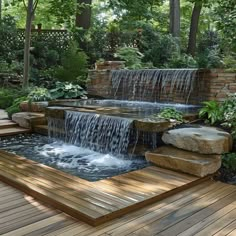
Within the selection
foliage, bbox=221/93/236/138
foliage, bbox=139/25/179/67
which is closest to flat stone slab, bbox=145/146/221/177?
foliage, bbox=221/93/236/138

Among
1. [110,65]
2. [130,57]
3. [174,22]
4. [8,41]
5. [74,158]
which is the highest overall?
[174,22]

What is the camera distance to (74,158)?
4.25 m

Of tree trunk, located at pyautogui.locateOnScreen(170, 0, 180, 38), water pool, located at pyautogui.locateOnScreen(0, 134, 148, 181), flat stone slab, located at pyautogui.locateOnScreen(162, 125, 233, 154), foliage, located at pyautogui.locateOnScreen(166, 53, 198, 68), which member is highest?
tree trunk, located at pyautogui.locateOnScreen(170, 0, 180, 38)

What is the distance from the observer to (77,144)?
4.92 meters

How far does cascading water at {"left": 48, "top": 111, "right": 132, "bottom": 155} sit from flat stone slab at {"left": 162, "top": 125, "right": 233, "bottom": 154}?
23.2 inches

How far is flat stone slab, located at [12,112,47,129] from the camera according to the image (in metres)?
5.89

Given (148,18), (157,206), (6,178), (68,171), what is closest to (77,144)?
(68,171)

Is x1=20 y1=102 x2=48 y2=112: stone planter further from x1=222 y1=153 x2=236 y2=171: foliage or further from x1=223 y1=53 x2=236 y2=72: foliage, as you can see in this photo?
x1=222 y1=153 x2=236 y2=171: foliage

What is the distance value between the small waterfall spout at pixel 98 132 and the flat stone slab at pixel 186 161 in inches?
24.7

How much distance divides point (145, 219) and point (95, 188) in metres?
0.62

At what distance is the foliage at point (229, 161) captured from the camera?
3.56 metres

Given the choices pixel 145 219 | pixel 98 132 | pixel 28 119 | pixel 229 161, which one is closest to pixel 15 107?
pixel 28 119

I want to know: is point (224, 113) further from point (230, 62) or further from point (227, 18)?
point (230, 62)

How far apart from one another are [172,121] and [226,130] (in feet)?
2.15
